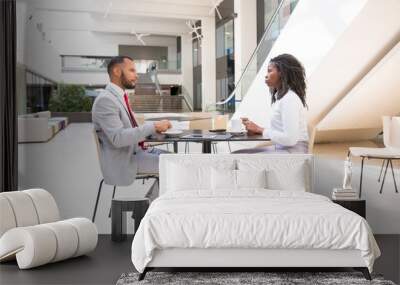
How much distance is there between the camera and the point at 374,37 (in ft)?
20.4

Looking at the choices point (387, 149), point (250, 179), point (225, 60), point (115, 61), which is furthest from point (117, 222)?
point (387, 149)

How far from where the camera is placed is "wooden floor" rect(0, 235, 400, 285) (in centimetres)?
471

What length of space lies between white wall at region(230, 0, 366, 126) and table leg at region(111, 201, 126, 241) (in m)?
1.46

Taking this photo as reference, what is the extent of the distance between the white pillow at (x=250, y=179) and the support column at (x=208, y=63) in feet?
2.85

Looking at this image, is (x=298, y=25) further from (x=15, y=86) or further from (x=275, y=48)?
(x=15, y=86)

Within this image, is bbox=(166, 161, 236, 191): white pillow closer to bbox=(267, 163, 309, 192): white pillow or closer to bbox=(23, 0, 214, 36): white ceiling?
bbox=(267, 163, 309, 192): white pillow

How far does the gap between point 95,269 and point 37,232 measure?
548mm

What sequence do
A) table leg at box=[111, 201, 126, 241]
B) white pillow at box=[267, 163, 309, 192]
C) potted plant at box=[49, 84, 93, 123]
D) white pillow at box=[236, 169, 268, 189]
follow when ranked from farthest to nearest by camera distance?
potted plant at box=[49, 84, 93, 123]
table leg at box=[111, 201, 126, 241]
white pillow at box=[267, 163, 309, 192]
white pillow at box=[236, 169, 268, 189]

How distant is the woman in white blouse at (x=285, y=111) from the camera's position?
20.2ft

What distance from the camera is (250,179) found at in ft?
18.7

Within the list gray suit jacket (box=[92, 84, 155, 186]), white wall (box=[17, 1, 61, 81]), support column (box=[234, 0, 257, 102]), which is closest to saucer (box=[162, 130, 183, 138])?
gray suit jacket (box=[92, 84, 155, 186])

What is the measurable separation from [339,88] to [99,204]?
2764 millimetres

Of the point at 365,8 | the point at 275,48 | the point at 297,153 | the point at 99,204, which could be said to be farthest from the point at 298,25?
the point at 99,204

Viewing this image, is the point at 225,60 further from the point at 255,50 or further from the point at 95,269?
the point at 95,269
